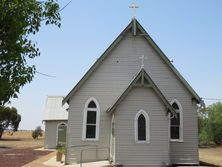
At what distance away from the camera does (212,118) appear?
4681cm

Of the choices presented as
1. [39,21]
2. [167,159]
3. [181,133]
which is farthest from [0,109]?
[181,133]

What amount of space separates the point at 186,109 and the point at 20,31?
16617 millimetres

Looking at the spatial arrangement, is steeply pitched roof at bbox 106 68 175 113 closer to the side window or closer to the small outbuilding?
the side window

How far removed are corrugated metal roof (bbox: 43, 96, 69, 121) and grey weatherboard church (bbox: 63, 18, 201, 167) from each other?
63.0ft

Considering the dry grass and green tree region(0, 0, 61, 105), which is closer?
green tree region(0, 0, 61, 105)

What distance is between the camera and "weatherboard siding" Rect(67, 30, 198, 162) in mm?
20266

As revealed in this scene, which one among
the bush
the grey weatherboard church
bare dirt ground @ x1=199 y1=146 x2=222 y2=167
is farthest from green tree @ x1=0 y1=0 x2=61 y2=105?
the bush

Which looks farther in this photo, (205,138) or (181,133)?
(205,138)

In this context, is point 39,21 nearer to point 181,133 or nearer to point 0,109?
point 0,109

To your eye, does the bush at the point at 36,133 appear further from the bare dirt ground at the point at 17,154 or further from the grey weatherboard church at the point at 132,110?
the grey weatherboard church at the point at 132,110

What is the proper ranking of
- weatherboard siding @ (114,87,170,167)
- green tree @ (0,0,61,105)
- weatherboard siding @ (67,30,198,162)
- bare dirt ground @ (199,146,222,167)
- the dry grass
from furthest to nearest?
the dry grass, bare dirt ground @ (199,146,222,167), weatherboard siding @ (67,30,198,162), weatherboard siding @ (114,87,170,167), green tree @ (0,0,61,105)

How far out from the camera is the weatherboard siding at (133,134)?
1830 cm

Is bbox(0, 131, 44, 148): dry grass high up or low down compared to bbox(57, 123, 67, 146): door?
down

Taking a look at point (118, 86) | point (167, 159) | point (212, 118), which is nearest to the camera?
point (167, 159)
